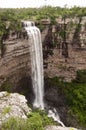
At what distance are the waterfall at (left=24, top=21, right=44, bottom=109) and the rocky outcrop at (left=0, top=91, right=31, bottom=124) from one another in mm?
8430

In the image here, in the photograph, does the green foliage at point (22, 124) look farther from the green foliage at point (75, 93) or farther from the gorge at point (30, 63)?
the green foliage at point (75, 93)

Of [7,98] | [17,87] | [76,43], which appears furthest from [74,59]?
[7,98]

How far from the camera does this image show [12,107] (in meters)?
12.7

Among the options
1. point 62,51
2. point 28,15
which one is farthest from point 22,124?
point 28,15

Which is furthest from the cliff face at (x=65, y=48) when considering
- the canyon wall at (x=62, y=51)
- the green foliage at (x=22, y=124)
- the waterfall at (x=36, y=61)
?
the green foliage at (x=22, y=124)

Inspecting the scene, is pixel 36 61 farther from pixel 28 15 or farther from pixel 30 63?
pixel 28 15

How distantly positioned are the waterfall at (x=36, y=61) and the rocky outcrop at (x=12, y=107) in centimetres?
843

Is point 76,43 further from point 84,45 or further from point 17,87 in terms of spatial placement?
point 17,87

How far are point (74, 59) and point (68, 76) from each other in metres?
1.26

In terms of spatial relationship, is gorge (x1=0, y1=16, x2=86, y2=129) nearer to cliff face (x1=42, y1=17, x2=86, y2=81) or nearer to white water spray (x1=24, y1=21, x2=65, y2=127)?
cliff face (x1=42, y1=17, x2=86, y2=81)

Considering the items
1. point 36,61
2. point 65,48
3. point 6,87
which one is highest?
point 65,48

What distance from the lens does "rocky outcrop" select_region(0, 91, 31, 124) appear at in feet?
39.7

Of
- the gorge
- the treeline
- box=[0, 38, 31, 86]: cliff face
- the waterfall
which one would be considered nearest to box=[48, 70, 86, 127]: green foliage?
the gorge

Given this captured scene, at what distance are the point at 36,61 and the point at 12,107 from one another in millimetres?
10126
